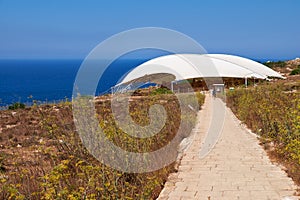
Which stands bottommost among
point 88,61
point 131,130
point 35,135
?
point 35,135

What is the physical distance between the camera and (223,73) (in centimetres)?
3441

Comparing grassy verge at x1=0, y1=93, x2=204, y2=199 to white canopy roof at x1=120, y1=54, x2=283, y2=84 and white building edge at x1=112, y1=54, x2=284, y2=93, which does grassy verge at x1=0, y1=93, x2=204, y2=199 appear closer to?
white building edge at x1=112, y1=54, x2=284, y2=93

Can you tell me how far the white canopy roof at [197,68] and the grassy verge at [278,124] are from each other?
2064cm

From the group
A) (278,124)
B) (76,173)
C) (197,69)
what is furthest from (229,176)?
(197,69)

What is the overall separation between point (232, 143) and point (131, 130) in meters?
3.40

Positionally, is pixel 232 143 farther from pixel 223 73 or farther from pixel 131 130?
pixel 223 73

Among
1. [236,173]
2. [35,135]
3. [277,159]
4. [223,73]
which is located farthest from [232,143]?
[223,73]

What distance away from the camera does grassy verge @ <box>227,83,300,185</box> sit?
6160mm

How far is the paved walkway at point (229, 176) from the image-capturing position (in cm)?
529

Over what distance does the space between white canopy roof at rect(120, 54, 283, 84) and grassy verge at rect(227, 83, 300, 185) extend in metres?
20.6

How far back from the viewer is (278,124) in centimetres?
836

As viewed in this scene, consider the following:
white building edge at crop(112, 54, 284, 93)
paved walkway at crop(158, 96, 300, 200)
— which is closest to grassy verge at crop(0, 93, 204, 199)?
paved walkway at crop(158, 96, 300, 200)

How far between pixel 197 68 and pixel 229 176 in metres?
29.2

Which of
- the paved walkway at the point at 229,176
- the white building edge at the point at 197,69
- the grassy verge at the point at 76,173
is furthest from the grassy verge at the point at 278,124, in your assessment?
the white building edge at the point at 197,69
